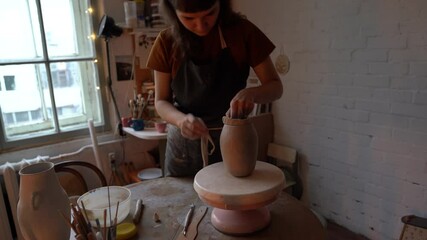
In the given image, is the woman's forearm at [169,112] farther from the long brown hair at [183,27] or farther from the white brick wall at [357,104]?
the white brick wall at [357,104]

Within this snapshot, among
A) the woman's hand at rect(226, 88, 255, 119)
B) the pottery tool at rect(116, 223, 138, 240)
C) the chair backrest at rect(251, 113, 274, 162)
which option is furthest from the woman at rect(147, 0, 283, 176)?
the chair backrest at rect(251, 113, 274, 162)

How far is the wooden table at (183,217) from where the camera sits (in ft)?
3.16

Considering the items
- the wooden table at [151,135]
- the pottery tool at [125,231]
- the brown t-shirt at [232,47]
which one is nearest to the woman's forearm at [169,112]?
the brown t-shirt at [232,47]

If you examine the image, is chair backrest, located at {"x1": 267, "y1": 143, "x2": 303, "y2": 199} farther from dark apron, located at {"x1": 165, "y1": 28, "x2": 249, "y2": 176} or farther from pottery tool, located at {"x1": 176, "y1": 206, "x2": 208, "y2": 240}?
pottery tool, located at {"x1": 176, "y1": 206, "x2": 208, "y2": 240}

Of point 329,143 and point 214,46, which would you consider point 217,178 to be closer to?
point 214,46

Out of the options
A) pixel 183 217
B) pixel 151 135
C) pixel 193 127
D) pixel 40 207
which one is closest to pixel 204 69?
pixel 193 127

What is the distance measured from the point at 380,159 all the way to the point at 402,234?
44 centimetres

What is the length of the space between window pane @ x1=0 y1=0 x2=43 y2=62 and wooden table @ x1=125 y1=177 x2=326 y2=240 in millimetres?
1579

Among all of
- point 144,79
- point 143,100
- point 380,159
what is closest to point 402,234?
point 380,159

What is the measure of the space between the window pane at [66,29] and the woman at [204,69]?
1.40 meters

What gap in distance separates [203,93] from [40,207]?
29.6 inches

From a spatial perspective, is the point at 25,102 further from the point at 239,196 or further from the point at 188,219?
the point at 239,196

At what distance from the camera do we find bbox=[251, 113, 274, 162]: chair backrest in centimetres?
256

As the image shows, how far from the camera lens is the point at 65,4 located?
2379 millimetres
